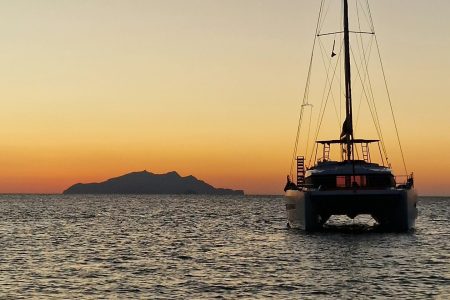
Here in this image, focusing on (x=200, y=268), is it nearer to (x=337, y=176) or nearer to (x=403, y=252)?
(x=403, y=252)

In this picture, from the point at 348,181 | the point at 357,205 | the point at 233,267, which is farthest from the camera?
the point at 357,205

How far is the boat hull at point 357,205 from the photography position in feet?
158

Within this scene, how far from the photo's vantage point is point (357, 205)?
2002 inches

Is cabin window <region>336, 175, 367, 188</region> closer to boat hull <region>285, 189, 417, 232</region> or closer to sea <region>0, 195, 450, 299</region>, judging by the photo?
boat hull <region>285, 189, 417, 232</region>

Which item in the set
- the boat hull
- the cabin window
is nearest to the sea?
the boat hull

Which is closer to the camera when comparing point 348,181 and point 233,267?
point 233,267

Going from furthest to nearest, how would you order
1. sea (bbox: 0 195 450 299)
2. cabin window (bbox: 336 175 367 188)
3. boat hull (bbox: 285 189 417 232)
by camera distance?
cabin window (bbox: 336 175 367 188)
boat hull (bbox: 285 189 417 232)
sea (bbox: 0 195 450 299)

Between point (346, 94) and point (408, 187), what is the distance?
9153 mm

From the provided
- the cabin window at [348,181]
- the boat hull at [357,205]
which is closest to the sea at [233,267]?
the boat hull at [357,205]

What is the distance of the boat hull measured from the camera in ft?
158

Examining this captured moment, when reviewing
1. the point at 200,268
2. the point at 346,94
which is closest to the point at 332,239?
the point at 346,94

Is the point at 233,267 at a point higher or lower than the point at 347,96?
lower

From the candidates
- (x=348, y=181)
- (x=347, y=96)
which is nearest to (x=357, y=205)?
(x=348, y=181)

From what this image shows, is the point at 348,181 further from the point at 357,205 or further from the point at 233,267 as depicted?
the point at 233,267
